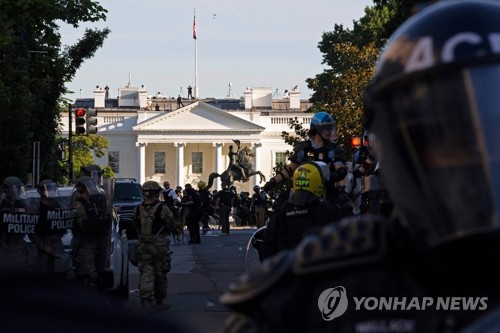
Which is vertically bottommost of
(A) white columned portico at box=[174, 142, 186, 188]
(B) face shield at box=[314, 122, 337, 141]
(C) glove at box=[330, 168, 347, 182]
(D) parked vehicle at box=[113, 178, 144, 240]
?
(D) parked vehicle at box=[113, 178, 144, 240]

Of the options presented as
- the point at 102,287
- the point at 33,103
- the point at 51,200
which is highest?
the point at 33,103

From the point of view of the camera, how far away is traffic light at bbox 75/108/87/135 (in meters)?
39.9

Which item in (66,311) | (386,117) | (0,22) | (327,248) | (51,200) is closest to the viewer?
(66,311)

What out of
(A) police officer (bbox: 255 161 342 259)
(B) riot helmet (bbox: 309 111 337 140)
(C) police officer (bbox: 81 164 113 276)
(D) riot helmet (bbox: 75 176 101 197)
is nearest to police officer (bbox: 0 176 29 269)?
(D) riot helmet (bbox: 75 176 101 197)

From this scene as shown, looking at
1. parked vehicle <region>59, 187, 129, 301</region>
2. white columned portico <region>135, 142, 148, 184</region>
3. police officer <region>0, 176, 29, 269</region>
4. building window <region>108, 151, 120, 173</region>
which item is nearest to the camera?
police officer <region>0, 176, 29, 269</region>

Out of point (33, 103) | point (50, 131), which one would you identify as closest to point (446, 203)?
point (33, 103)

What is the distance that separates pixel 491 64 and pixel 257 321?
560 millimetres

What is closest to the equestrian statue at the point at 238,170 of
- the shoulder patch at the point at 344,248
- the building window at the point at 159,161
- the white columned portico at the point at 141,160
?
the white columned portico at the point at 141,160

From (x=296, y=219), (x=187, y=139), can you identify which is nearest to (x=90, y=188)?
(x=296, y=219)

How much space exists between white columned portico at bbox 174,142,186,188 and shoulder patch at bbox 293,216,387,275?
422ft

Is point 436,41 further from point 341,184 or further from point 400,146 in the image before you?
point 341,184

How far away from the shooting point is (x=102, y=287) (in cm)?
1722

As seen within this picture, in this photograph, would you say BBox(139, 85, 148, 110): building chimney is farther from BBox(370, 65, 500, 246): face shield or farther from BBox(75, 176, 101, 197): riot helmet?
BBox(370, 65, 500, 246): face shield

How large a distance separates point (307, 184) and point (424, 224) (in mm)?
8083
